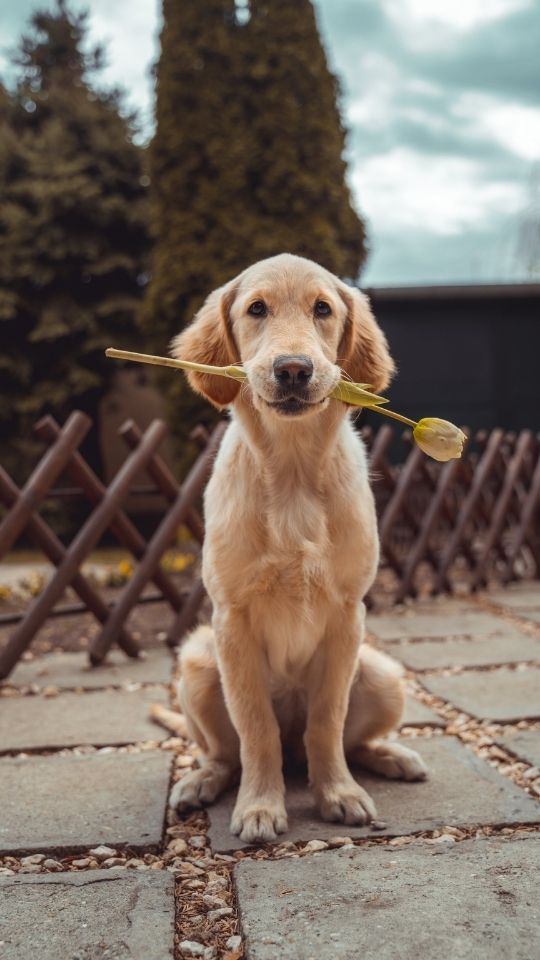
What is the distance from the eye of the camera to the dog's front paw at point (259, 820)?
7.53 ft

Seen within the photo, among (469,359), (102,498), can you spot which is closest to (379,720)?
(102,498)

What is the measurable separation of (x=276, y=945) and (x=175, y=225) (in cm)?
956

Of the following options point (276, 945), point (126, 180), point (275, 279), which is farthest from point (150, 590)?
point (126, 180)

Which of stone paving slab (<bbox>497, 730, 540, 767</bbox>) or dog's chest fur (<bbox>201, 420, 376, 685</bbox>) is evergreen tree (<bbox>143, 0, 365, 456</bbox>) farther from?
dog's chest fur (<bbox>201, 420, 376, 685</bbox>)

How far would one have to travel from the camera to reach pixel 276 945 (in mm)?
1729

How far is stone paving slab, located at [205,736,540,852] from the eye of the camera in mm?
2348

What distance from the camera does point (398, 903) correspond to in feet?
6.15

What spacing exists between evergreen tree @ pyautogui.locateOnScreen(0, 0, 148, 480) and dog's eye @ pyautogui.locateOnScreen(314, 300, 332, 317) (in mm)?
9546

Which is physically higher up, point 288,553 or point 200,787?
point 288,553

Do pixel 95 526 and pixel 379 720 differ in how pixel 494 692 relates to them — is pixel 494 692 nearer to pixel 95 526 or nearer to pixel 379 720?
pixel 379 720

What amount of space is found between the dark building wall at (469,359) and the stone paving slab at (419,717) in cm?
830

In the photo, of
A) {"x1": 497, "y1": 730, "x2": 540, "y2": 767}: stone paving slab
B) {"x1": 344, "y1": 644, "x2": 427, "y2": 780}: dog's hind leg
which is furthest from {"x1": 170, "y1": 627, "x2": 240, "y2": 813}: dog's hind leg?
{"x1": 497, "y1": 730, "x2": 540, "y2": 767}: stone paving slab

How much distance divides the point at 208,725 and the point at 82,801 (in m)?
0.42

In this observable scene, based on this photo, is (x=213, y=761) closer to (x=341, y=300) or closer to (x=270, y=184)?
(x=341, y=300)
